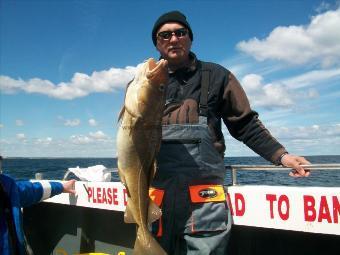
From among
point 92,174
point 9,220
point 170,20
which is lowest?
point 9,220

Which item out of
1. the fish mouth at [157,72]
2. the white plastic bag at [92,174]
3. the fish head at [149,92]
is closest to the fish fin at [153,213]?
the fish head at [149,92]

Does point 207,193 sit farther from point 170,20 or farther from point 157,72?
point 170,20

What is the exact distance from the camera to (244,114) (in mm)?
4102

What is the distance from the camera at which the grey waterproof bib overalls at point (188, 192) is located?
12.4 ft

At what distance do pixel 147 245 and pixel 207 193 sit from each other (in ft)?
2.32

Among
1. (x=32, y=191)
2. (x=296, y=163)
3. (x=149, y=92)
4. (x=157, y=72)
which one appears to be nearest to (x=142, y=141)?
(x=149, y=92)

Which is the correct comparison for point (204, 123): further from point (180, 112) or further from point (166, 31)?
point (166, 31)

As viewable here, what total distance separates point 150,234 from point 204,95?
1354mm

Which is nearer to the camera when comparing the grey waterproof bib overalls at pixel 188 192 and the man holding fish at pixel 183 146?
the man holding fish at pixel 183 146

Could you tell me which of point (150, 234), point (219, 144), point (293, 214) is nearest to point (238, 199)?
point (293, 214)

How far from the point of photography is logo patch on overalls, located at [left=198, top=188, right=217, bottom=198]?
3811 mm

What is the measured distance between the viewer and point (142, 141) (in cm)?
352

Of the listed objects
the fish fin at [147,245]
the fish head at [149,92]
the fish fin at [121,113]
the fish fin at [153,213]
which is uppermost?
the fish head at [149,92]

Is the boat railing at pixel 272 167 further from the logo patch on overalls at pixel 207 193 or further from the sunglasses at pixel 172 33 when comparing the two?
the sunglasses at pixel 172 33
